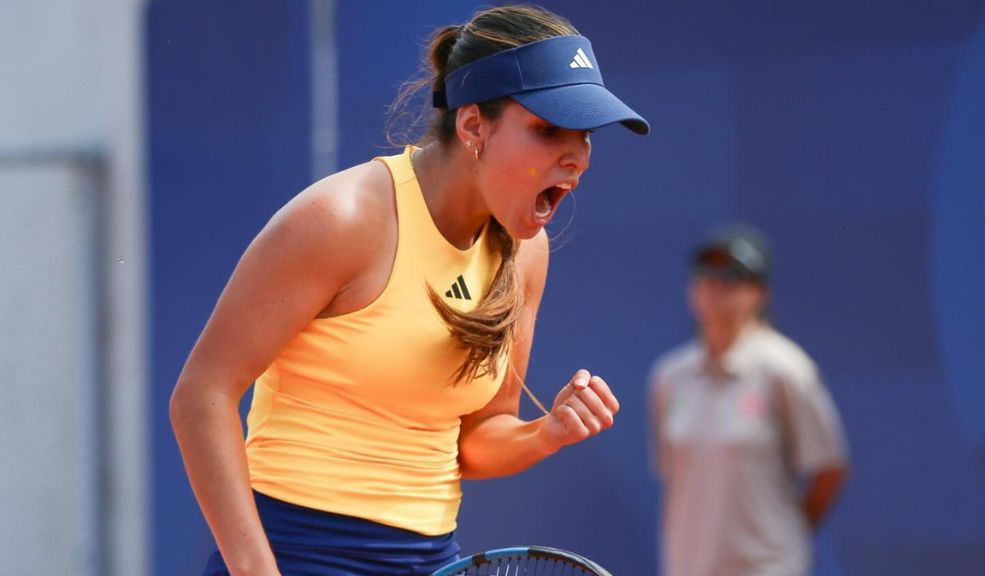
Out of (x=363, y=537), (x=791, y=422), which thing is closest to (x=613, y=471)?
(x=791, y=422)

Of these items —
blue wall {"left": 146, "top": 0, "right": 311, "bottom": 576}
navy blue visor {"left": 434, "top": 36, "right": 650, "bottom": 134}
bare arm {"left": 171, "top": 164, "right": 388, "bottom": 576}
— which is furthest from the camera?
blue wall {"left": 146, "top": 0, "right": 311, "bottom": 576}

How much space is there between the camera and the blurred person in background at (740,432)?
12.8 ft

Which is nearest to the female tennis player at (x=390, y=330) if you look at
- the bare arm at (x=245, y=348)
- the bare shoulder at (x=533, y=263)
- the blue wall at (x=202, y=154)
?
the bare arm at (x=245, y=348)

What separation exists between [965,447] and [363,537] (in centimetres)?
237

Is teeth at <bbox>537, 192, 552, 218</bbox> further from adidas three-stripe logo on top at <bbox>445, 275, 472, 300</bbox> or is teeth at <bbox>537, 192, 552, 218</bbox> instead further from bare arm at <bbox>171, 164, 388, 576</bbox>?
bare arm at <bbox>171, 164, 388, 576</bbox>

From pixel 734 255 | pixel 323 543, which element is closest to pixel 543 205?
pixel 323 543

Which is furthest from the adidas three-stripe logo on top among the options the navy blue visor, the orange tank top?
the navy blue visor

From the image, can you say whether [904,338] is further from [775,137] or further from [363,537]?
[363,537]

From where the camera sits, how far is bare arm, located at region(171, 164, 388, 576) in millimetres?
1812

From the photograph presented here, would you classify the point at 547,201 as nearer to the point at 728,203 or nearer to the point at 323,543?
the point at 323,543

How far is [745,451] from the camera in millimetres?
3906

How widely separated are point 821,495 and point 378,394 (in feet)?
7.44

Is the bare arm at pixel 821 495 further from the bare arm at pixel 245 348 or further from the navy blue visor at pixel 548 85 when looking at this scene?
the bare arm at pixel 245 348

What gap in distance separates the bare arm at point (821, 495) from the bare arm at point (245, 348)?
2382 millimetres
